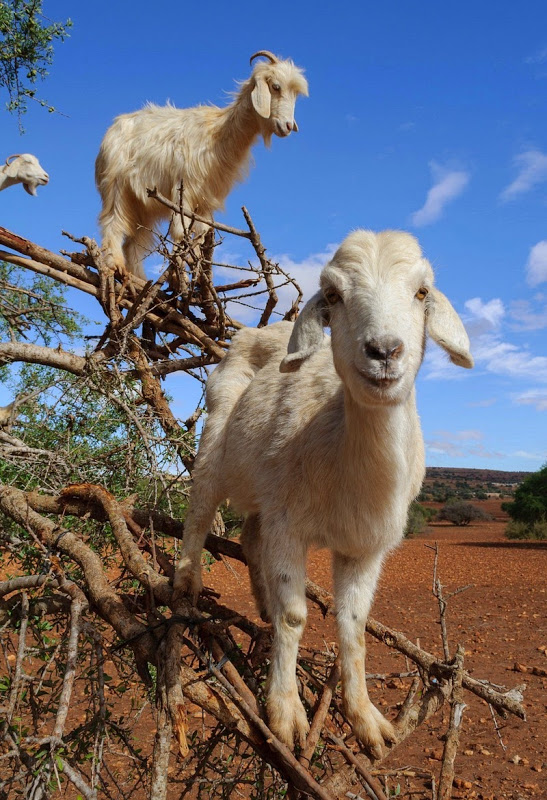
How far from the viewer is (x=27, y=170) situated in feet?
34.1

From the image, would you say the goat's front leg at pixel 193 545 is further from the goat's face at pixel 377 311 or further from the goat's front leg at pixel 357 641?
the goat's face at pixel 377 311

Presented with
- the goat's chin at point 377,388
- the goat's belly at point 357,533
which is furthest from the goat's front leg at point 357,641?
the goat's chin at point 377,388

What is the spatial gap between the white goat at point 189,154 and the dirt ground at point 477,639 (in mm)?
4294

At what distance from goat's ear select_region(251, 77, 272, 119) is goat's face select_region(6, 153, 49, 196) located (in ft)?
16.0

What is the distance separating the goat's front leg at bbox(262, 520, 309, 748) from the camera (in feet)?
7.75

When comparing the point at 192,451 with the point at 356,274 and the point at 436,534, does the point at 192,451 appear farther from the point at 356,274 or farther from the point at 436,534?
the point at 436,534

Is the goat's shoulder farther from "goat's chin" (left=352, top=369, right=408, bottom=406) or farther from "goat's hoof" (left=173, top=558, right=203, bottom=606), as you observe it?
"goat's chin" (left=352, top=369, right=408, bottom=406)

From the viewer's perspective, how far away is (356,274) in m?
2.41

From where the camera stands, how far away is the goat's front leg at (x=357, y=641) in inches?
101

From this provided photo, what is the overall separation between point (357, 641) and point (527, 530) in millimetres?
22024

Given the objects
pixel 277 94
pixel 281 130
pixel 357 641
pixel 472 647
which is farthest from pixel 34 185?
pixel 357 641

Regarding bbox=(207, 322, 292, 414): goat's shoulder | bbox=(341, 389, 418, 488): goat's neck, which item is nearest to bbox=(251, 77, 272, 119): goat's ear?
bbox=(207, 322, 292, 414): goat's shoulder

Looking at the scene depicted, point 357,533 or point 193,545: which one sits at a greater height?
point 357,533

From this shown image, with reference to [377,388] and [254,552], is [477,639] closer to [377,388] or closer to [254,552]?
[254,552]
